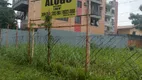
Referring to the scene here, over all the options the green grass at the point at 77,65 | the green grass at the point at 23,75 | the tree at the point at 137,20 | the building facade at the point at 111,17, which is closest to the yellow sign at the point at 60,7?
the green grass at the point at 77,65

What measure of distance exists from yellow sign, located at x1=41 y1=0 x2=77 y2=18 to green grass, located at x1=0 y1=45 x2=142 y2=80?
4.11 feet

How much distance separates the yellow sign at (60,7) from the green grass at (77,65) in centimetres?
125

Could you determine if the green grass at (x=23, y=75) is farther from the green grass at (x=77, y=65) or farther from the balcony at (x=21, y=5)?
the balcony at (x=21, y=5)

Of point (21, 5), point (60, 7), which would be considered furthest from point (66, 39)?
point (21, 5)

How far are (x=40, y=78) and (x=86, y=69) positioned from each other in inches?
47.2

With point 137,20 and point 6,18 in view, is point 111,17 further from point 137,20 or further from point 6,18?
point 6,18

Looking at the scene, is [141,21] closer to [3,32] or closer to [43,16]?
[3,32]

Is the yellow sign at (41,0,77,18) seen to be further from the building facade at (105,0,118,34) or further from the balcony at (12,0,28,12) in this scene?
the building facade at (105,0,118,34)

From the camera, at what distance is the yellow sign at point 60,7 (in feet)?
19.4

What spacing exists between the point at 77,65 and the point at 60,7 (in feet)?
5.83

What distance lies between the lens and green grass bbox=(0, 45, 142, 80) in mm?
4777

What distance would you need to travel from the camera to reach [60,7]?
6.30 meters

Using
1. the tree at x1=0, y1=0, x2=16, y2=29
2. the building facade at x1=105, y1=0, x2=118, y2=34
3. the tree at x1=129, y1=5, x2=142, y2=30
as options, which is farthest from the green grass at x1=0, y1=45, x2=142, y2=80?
the building facade at x1=105, y1=0, x2=118, y2=34

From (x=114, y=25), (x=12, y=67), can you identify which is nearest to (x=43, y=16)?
(x=12, y=67)
